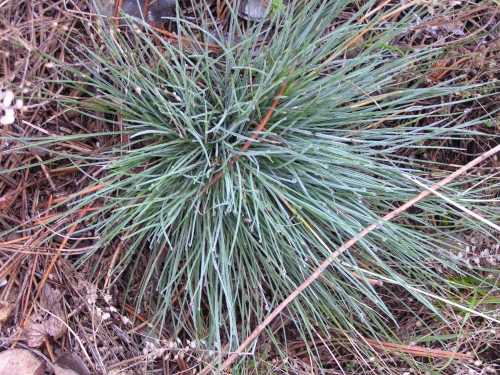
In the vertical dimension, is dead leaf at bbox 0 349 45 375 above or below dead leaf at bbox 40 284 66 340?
below

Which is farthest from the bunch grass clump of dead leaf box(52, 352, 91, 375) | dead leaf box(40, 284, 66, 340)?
dead leaf box(52, 352, 91, 375)

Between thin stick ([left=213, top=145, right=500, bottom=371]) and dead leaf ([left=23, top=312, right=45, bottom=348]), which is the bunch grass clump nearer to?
thin stick ([left=213, top=145, right=500, bottom=371])

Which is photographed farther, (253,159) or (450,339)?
(450,339)

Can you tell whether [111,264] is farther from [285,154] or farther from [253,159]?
[285,154]

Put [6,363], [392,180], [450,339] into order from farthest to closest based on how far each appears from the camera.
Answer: [450,339], [392,180], [6,363]

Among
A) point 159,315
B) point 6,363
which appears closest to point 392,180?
point 159,315

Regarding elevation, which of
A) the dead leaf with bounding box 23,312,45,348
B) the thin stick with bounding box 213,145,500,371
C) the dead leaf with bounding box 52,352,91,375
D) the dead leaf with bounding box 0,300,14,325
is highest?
the thin stick with bounding box 213,145,500,371

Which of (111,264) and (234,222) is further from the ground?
(234,222)

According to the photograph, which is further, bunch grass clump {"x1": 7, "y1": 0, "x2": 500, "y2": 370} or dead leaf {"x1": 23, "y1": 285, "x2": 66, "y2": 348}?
dead leaf {"x1": 23, "y1": 285, "x2": 66, "y2": 348}

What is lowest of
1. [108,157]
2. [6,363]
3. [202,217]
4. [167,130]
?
[6,363]
